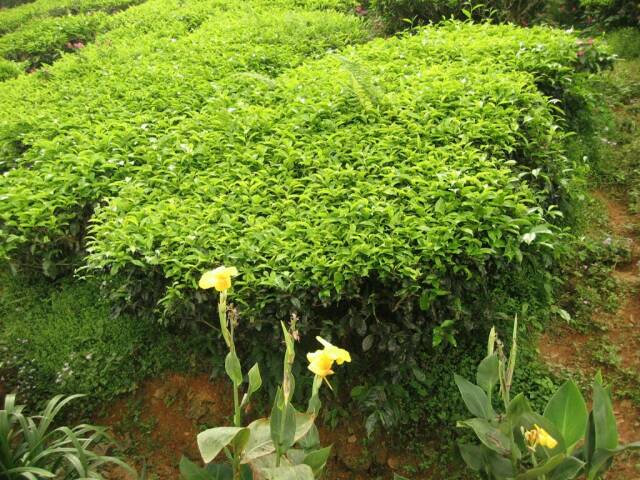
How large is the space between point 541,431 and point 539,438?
24 mm

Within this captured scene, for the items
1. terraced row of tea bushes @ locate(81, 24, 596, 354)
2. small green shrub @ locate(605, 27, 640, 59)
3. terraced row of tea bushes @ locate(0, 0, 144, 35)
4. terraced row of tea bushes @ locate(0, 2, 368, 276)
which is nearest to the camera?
terraced row of tea bushes @ locate(81, 24, 596, 354)

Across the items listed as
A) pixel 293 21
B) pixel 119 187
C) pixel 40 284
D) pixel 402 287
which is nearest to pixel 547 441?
pixel 402 287

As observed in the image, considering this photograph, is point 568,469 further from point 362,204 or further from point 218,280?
point 362,204

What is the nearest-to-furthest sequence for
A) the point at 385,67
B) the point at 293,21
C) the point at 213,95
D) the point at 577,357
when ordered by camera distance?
the point at 577,357 → the point at 385,67 → the point at 213,95 → the point at 293,21

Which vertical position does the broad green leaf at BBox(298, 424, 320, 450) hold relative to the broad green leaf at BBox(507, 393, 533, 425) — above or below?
below

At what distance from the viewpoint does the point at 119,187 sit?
139 inches

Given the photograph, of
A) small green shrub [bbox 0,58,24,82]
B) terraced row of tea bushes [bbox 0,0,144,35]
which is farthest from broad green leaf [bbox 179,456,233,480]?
terraced row of tea bushes [bbox 0,0,144,35]

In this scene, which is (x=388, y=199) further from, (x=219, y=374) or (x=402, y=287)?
(x=219, y=374)

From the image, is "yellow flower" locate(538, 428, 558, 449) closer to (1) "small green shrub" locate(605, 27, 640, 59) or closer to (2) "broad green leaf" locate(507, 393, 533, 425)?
(2) "broad green leaf" locate(507, 393, 533, 425)

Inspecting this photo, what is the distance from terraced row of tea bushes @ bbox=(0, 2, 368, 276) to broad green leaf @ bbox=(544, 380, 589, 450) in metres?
2.68

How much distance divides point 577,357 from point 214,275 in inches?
91.1

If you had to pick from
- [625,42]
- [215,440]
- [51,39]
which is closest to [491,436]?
[215,440]

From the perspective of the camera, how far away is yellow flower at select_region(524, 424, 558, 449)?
5.45 feet

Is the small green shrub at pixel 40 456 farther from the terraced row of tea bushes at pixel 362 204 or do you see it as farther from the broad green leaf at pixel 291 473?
the broad green leaf at pixel 291 473
